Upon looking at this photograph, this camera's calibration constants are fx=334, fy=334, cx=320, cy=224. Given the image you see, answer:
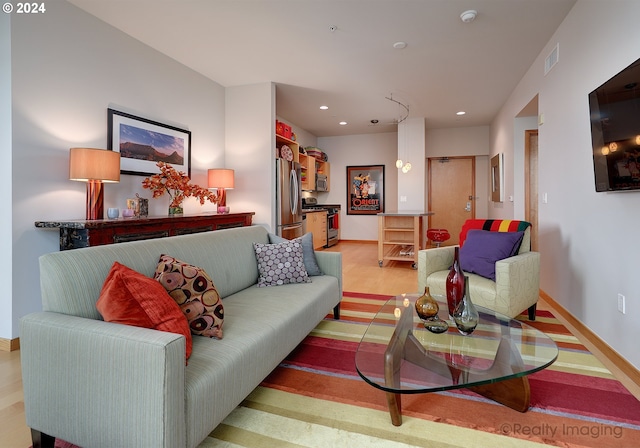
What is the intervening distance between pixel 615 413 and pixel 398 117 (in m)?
5.82

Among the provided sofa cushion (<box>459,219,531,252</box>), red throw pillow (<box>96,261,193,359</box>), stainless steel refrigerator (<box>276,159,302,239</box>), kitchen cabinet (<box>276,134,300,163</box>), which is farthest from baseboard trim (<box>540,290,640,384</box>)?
kitchen cabinet (<box>276,134,300,163</box>)

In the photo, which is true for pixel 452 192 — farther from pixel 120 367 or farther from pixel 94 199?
pixel 120 367

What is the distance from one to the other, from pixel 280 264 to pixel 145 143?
7.30 ft

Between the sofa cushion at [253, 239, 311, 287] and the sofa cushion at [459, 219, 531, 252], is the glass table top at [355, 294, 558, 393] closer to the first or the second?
the sofa cushion at [253, 239, 311, 287]

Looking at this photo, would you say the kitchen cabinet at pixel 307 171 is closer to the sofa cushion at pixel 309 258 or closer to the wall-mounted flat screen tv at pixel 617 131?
the sofa cushion at pixel 309 258

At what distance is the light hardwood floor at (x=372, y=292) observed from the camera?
1516 millimetres

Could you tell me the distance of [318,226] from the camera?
7.10 meters

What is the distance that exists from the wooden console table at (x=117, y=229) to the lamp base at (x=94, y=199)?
20cm

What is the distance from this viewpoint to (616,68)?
212 centimetres

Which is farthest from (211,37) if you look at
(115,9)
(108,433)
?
(108,433)

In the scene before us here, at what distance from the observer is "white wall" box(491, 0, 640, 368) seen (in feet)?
6.64

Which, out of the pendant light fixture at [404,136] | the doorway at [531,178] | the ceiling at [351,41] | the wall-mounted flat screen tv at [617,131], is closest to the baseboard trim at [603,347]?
the wall-mounted flat screen tv at [617,131]

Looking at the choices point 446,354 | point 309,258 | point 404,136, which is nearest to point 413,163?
point 404,136

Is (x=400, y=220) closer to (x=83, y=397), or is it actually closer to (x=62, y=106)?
(x=62, y=106)
